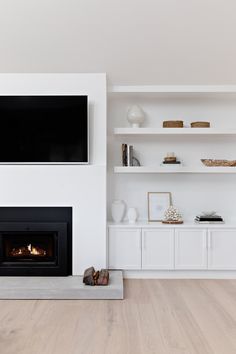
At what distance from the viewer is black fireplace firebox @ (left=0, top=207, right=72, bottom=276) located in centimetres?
391

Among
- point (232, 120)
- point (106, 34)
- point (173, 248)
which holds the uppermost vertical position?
point (106, 34)

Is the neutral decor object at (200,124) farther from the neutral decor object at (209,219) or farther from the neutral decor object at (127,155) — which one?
the neutral decor object at (209,219)

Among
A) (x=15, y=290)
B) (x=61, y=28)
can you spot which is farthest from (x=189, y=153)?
(x=15, y=290)

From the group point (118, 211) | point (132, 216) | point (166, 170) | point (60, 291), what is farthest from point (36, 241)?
point (166, 170)

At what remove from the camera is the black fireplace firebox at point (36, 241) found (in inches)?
154

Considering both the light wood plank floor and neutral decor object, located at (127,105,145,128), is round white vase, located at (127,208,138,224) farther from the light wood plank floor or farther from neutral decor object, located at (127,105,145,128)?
neutral decor object, located at (127,105,145,128)

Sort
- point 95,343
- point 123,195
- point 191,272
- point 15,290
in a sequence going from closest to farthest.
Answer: point 95,343, point 15,290, point 191,272, point 123,195

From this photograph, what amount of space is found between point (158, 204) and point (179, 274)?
85 centimetres

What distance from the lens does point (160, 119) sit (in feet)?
14.9

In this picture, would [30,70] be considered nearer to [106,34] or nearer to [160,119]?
[106,34]

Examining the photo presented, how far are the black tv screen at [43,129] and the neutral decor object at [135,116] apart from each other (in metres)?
0.61

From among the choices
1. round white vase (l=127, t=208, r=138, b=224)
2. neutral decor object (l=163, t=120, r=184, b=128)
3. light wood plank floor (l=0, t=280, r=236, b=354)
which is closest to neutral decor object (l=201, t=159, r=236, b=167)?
neutral decor object (l=163, t=120, r=184, b=128)

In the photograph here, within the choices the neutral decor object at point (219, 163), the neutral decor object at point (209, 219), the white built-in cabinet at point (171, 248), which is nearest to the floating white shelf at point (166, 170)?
the neutral decor object at point (219, 163)

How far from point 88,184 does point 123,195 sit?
2.25ft
